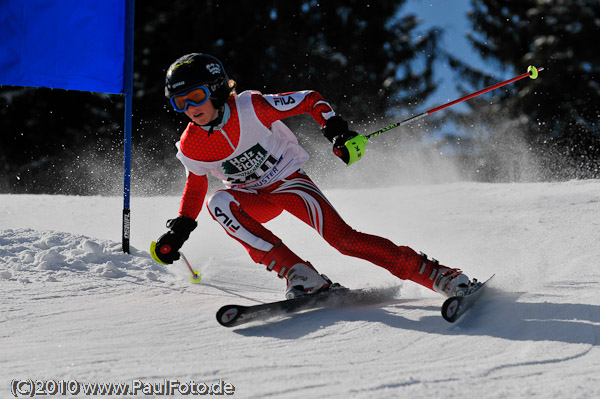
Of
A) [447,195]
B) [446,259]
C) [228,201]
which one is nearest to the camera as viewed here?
[228,201]

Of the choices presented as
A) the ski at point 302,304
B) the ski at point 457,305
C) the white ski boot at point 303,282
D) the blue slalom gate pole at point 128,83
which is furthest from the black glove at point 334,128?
the blue slalom gate pole at point 128,83

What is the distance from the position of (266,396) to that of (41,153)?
602 inches

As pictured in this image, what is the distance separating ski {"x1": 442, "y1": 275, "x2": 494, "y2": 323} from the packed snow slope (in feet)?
0.12

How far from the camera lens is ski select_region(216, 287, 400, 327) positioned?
8.26 ft

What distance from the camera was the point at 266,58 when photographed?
54.2 ft

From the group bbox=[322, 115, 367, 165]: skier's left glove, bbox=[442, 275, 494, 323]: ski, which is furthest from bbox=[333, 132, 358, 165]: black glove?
bbox=[442, 275, 494, 323]: ski

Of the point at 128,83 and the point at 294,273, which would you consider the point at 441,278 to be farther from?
the point at 128,83

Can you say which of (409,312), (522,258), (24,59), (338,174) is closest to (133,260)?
(24,59)

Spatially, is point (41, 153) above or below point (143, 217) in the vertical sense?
above

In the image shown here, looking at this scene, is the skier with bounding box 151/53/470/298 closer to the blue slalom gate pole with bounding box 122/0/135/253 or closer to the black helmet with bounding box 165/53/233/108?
the black helmet with bounding box 165/53/233/108

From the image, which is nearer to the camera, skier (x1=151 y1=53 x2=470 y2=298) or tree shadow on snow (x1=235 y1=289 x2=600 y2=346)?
tree shadow on snow (x1=235 y1=289 x2=600 y2=346)

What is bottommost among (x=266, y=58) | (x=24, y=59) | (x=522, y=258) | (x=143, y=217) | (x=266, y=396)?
(x=266, y=396)

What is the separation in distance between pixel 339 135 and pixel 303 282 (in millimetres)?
666

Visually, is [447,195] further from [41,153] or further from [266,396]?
[41,153]
